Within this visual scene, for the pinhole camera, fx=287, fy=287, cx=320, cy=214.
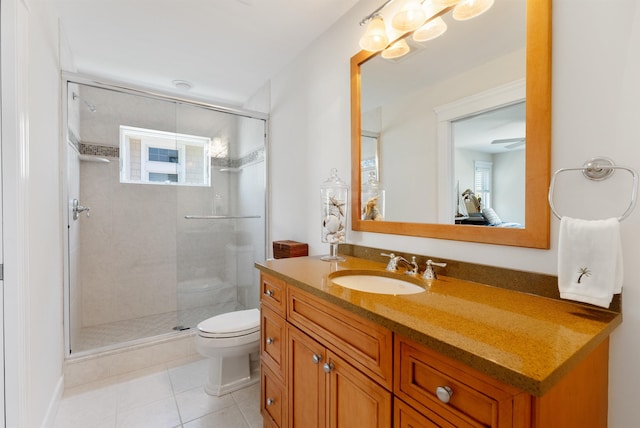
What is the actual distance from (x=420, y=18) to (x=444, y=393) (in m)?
1.49

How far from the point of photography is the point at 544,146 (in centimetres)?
96

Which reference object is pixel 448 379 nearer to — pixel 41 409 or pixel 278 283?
pixel 278 283

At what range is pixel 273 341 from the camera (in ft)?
4.65

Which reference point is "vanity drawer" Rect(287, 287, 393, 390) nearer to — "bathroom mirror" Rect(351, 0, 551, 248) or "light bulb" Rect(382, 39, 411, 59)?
"bathroom mirror" Rect(351, 0, 551, 248)

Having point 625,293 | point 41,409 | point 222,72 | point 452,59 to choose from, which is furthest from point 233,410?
point 222,72

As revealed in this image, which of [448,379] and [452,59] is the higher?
[452,59]

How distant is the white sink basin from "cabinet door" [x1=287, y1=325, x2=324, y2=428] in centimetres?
29

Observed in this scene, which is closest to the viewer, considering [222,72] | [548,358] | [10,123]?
[548,358]

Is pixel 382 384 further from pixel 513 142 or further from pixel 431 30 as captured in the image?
pixel 431 30

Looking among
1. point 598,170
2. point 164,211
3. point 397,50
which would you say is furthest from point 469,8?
point 164,211

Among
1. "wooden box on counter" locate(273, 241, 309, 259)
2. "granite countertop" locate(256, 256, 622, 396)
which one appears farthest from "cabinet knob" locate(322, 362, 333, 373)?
"wooden box on counter" locate(273, 241, 309, 259)

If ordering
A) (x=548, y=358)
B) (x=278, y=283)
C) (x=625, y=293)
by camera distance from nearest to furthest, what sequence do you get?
(x=548, y=358)
(x=625, y=293)
(x=278, y=283)

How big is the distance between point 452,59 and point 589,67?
512mm

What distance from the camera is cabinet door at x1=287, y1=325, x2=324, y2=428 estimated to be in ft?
3.54
